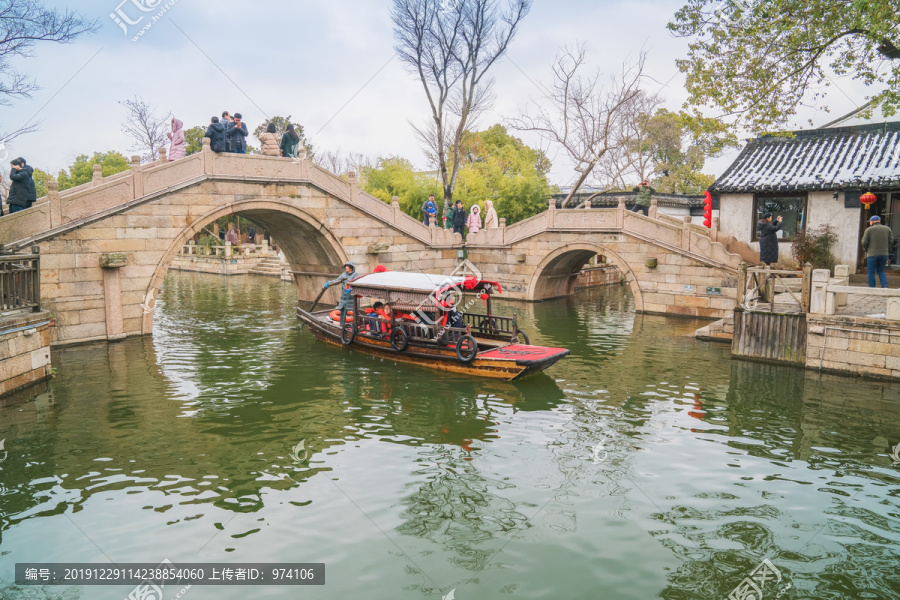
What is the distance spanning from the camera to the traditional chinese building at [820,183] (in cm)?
1583

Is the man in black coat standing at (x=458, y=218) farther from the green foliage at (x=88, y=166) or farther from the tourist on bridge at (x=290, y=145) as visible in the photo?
the green foliage at (x=88, y=166)

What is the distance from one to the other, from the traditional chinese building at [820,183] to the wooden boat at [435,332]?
8.71 meters

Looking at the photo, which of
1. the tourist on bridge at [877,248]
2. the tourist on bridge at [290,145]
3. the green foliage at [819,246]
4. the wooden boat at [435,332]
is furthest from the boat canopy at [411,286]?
the green foliage at [819,246]

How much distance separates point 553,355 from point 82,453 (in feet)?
23.2

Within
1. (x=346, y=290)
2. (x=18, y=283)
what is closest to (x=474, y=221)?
(x=346, y=290)

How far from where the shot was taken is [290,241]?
20500mm

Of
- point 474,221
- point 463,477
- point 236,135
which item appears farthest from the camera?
point 474,221

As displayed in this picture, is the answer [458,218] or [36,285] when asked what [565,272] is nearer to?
Answer: [458,218]

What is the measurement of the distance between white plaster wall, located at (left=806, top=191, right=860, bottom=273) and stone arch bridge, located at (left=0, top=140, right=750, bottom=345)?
215 centimetres

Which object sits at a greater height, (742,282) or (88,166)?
(88,166)

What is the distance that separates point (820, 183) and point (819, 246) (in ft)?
5.00

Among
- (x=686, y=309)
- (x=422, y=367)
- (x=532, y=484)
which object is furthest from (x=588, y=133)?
(x=532, y=484)

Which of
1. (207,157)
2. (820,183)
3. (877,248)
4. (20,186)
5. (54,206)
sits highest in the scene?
(207,157)

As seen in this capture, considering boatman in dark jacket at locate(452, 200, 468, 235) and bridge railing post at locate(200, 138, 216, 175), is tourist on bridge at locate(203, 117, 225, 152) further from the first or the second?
boatman in dark jacket at locate(452, 200, 468, 235)
